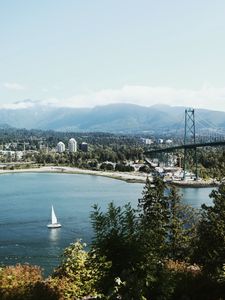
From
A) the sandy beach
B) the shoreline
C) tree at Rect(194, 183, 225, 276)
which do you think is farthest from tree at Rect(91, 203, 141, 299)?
the sandy beach

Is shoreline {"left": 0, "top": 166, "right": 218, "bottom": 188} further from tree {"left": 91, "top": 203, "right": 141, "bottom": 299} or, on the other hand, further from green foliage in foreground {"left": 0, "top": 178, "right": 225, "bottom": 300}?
tree {"left": 91, "top": 203, "right": 141, "bottom": 299}

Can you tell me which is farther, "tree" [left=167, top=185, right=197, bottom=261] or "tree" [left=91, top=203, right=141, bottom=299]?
"tree" [left=167, top=185, right=197, bottom=261]

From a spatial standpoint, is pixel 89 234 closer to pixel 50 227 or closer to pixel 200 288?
pixel 50 227

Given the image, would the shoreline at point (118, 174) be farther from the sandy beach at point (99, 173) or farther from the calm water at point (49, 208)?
the calm water at point (49, 208)

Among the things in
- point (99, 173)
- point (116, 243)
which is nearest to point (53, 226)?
point (116, 243)

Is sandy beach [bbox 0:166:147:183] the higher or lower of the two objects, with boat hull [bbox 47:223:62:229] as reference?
lower

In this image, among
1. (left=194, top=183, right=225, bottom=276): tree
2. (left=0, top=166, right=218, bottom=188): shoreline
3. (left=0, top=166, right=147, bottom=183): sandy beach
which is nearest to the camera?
(left=194, top=183, right=225, bottom=276): tree

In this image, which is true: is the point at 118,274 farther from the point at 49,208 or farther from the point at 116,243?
the point at 49,208


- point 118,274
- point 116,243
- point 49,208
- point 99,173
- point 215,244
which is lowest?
point 49,208
